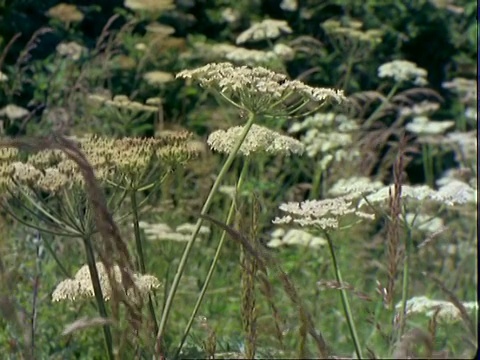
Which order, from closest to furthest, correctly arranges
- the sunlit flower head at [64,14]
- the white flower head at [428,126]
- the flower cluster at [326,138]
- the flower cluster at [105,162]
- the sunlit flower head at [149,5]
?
the flower cluster at [105,162] → the flower cluster at [326,138] → the white flower head at [428,126] → the sunlit flower head at [64,14] → the sunlit flower head at [149,5]

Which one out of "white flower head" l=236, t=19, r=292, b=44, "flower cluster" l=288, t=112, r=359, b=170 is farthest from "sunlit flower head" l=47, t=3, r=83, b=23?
"flower cluster" l=288, t=112, r=359, b=170

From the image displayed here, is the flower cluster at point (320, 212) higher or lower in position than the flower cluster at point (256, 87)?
lower

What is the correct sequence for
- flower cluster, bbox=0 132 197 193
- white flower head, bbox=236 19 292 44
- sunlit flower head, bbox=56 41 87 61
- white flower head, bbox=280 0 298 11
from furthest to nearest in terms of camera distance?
1. white flower head, bbox=280 0 298 11
2. white flower head, bbox=236 19 292 44
3. sunlit flower head, bbox=56 41 87 61
4. flower cluster, bbox=0 132 197 193

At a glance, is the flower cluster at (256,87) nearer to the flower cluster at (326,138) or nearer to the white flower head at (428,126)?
the flower cluster at (326,138)

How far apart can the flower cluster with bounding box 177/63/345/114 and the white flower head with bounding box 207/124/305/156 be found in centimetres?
15

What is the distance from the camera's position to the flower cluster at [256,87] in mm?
2172

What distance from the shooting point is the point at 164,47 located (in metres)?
7.78

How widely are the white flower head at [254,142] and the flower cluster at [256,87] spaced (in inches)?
5.9

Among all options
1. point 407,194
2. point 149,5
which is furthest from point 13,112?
point 407,194

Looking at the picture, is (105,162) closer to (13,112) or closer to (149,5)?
(13,112)

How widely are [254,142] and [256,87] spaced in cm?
27

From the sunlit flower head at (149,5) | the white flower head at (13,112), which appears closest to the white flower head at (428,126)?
the sunlit flower head at (149,5)

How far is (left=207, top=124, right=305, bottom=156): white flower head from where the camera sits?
2408mm

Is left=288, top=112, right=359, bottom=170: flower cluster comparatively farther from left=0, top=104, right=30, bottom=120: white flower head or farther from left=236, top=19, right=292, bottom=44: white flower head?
left=0, top=104, right=30, bottom=120: white flower head
